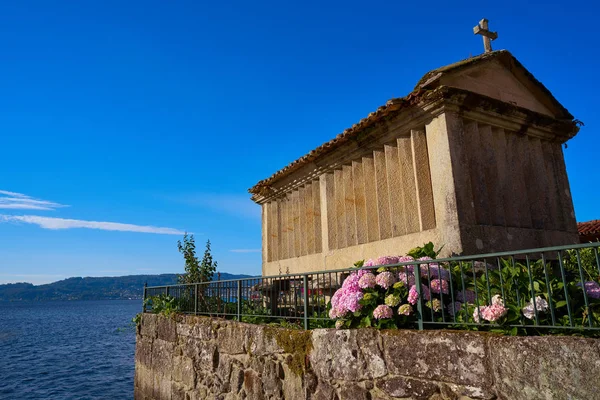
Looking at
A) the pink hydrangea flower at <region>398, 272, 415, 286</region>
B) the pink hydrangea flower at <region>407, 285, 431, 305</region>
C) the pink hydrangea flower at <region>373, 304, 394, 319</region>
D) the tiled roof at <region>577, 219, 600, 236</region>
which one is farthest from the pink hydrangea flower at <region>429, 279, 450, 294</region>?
the tiled roof at <region>577, 219, 600, 236</region>

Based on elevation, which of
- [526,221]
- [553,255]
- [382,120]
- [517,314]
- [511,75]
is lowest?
[517,314]

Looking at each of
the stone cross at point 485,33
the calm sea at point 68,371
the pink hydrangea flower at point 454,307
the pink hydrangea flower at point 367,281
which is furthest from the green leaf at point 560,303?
the calm sea at point 68,371

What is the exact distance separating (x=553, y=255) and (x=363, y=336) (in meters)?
3.86

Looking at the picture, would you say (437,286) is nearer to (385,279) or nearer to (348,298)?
(385,279)

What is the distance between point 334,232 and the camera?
7891 mm

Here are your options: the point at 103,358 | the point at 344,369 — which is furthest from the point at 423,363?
the point at 103,358

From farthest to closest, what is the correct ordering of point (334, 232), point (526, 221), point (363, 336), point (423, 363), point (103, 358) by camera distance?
point (103, 358) → point (334, 232) → point (526, 221) → point (363, 336) → point (423, 363)

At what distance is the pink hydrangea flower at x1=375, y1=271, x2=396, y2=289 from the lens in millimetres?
4449

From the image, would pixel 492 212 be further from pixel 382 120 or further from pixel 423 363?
pixel 423 363

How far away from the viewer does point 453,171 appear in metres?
5.72

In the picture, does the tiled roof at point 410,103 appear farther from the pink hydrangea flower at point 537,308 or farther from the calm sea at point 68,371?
the calm sea at point 68,371

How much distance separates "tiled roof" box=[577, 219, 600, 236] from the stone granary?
7659 mm

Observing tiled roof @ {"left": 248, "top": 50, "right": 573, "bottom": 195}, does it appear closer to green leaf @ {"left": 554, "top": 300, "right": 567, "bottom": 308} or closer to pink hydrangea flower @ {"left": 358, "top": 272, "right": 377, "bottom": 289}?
pink hydrangea flower @ {"left": 358, "top": 272, "right": 377, "bottom": 289}

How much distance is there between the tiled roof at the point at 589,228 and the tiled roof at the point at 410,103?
761cm
